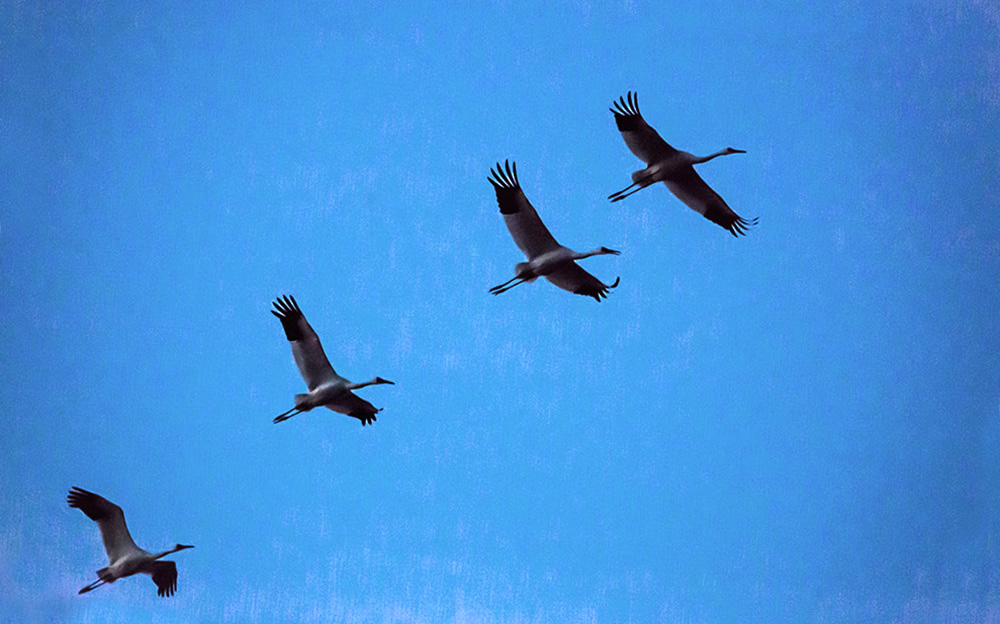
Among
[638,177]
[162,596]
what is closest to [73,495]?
[162,596]

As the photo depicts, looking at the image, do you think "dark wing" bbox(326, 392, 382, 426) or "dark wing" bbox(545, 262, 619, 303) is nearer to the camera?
"dark wing" bbox(545, 262, 619, 303)

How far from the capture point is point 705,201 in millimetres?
13422

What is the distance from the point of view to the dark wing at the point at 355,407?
14.4m

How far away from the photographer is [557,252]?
12.8 meters

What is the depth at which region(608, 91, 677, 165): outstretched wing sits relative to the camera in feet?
41.1

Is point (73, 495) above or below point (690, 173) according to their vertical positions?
below

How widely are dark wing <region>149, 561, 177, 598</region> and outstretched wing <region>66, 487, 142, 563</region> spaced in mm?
621

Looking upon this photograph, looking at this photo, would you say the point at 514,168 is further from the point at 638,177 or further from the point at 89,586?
the point at 89,586

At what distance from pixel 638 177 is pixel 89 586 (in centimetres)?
946

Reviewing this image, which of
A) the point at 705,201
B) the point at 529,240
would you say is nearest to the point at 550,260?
the point at 529,240

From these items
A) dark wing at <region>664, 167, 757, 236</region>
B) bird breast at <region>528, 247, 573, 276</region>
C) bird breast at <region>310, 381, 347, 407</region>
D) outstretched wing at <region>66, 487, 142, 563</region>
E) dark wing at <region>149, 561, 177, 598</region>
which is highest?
dark wing at <region>664, 167, 757, 236</region>

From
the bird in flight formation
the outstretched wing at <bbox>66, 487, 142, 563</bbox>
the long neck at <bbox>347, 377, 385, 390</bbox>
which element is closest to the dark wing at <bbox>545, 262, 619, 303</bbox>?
the bird in flight formation

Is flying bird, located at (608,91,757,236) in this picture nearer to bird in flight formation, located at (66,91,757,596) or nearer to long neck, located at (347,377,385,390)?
bird in flight formation, located at (66,91,757,596)

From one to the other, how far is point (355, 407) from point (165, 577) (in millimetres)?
3850
